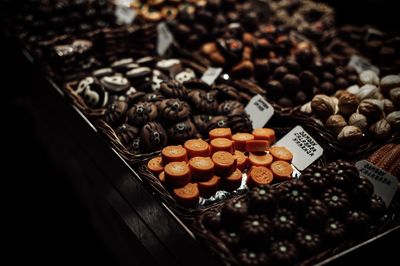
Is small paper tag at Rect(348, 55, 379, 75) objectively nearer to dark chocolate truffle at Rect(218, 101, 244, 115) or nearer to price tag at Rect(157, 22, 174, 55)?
dark chocolate truffle at Rect(218, 101, 244, 115)

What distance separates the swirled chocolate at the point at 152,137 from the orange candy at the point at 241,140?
366 mm

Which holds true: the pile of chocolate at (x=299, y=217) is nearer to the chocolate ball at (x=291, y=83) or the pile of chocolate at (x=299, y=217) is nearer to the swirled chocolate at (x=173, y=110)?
the swirled chocolate at (x=173, y=110)

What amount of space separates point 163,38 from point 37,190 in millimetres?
1693

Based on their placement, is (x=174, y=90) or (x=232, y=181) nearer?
(x=232, y=181)

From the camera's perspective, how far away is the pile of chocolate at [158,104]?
2127mm

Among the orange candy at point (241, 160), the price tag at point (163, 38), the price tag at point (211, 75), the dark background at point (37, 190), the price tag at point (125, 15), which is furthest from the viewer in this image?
the price tag at point (125, 15)

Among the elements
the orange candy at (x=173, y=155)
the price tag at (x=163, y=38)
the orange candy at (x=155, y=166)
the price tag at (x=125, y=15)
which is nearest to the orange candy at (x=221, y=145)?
the orange candy at (x=173, y=155)

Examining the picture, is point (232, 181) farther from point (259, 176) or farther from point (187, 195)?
point (187, 195)

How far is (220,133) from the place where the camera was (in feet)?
6.79

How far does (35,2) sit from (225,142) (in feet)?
7.98

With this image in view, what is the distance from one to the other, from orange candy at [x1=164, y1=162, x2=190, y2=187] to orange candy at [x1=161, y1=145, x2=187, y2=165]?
5 cm

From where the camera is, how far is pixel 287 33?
314 cm

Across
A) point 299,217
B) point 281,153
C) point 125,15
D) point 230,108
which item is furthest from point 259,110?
point 125,15

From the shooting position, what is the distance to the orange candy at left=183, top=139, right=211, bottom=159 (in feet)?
6.34
